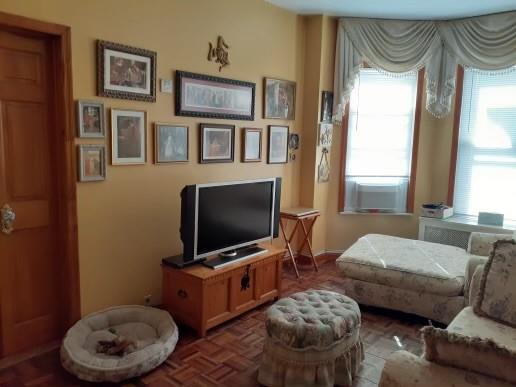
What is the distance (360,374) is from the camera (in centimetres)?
248

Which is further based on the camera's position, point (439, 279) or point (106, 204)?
point (439, 279)

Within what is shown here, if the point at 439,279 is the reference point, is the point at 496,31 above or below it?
above

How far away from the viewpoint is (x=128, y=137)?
2.90m

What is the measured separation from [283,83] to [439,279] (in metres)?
2.34

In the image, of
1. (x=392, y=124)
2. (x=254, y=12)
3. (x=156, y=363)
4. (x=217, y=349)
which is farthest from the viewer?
(x=392, y=124)

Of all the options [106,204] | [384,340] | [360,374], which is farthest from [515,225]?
[106,204]

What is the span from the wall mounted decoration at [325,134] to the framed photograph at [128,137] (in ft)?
6.68

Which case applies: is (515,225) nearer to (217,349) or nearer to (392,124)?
(392,124)

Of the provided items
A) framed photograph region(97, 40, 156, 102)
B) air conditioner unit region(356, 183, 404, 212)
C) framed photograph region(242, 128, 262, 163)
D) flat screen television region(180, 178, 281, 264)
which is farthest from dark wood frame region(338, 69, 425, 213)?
framed photograph region(97, 40, 156, 102)

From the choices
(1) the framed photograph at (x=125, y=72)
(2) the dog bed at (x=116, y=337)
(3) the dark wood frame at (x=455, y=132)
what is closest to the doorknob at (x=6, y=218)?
(2) the dog bed at (x=116, y=337)

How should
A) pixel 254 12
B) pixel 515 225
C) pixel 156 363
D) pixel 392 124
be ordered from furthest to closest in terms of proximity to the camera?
pixel 392 124, pixel 515 225, pixel 254 12, pixel 156 363

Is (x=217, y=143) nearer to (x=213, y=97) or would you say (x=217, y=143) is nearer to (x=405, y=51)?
(x=213, y=97)

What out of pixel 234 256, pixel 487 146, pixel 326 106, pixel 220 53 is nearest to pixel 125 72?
pixel 220 53

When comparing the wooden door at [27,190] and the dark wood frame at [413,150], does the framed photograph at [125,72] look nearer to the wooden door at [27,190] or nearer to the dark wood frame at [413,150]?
the wooden door at [27,190]
